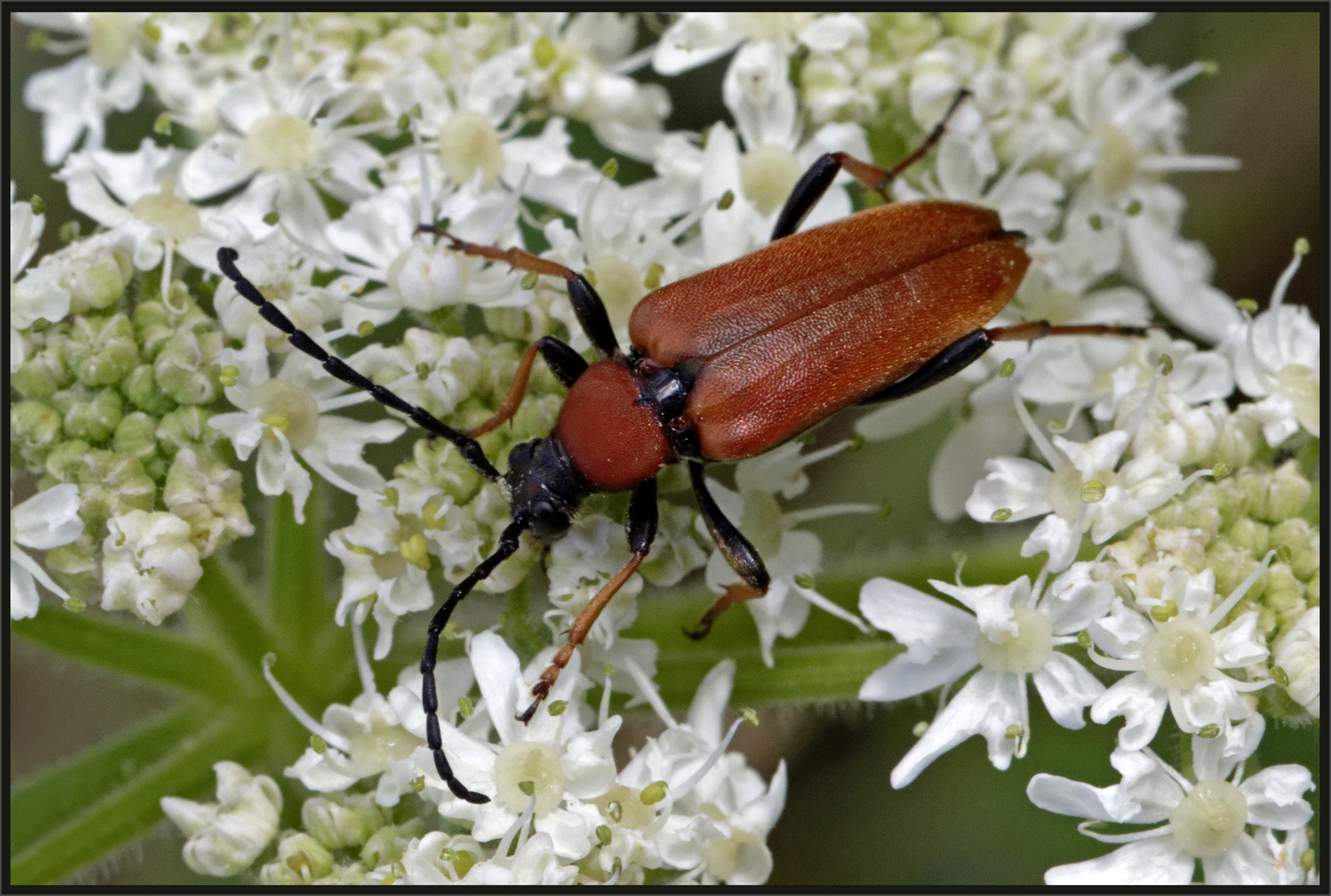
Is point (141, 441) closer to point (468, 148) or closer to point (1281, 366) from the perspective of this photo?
point (468, 148)

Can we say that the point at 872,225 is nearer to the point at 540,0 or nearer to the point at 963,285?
the point at 963,285

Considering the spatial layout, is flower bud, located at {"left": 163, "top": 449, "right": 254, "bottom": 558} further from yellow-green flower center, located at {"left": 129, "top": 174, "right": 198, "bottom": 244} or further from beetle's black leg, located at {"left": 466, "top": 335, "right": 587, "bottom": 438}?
yellow-green flower center, located at {"left": 129, "top": 174, "right": 198, "bottom": 244}

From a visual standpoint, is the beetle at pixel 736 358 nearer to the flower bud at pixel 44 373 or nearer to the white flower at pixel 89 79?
the flower bud at pixel 44 373

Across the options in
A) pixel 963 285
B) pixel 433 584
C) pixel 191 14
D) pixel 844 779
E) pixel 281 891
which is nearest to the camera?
pixel 281 891

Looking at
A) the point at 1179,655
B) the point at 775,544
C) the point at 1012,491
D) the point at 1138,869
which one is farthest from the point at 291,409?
the point at 1138,869

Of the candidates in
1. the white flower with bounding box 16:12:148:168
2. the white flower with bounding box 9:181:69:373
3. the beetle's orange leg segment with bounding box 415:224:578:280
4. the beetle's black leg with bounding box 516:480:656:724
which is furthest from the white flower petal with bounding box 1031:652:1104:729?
the white flower with bounding box 16:12:148:168

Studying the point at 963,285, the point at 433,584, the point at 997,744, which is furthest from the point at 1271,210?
the point at 433,584
